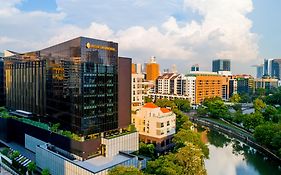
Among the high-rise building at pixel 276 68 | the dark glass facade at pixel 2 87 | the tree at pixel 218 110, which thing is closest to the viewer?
the dark glass facade at pixel 2 87

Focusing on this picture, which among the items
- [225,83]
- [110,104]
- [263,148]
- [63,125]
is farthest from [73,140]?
[225,83]

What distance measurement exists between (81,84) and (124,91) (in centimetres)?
374

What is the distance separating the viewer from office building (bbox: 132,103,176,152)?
738 inches

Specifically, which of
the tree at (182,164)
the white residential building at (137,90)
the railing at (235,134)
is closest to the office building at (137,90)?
the white residential building at (137,90)

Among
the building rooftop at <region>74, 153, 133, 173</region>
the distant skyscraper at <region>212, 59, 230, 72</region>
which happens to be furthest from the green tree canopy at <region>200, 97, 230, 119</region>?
the distant skyscraper at <region>212, 59, 230, 72</region>

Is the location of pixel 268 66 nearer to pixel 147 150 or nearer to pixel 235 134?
pixel 235 134

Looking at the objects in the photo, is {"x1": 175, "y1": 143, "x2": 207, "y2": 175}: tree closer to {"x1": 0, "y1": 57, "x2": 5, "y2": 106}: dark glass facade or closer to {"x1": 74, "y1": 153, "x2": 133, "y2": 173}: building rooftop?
{"x1": 74, "y1": 153, "x2": 133, "y2": 173}: building rooftop

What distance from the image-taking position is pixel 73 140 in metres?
13.4

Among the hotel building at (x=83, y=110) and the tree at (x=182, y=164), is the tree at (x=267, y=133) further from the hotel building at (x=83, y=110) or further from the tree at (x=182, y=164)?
the hotel building at (x=83, y=110)

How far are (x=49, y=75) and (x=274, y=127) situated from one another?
16085mm

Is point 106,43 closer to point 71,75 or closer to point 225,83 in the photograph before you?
point 71,75

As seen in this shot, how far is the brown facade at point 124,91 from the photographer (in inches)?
638

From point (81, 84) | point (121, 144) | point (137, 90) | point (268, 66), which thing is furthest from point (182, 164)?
point (268, 66)

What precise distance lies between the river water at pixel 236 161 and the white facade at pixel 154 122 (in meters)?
3.68
